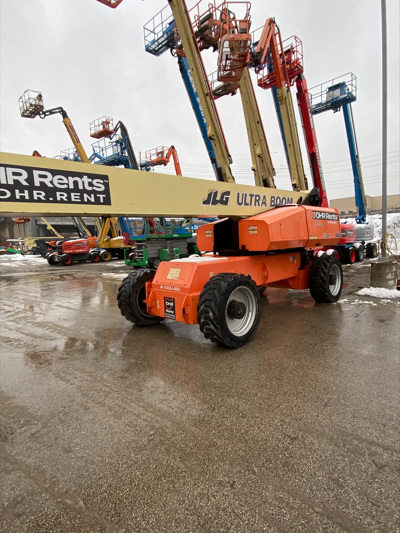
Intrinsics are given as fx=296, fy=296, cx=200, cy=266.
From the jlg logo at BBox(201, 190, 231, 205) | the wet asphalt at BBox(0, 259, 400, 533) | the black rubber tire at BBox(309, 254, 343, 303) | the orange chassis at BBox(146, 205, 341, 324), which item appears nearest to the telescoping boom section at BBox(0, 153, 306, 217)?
the jlg logo at BBox(201, 190, 231, 205)

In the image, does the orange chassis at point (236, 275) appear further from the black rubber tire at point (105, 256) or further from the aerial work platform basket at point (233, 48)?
the black rubber tire at point (105, 256)

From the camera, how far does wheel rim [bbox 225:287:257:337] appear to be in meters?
4.23

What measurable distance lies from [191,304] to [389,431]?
2.51 metres

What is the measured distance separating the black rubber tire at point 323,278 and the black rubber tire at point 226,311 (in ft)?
7.59

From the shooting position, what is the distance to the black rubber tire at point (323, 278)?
20.0 ft

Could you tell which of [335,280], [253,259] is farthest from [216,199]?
[335,280]

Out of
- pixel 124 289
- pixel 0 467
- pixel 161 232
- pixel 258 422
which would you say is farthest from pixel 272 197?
pixel 161 232

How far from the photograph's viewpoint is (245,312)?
4.29 meters

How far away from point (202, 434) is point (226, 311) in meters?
1.88

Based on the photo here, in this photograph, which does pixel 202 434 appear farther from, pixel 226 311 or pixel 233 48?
pixel 233 48

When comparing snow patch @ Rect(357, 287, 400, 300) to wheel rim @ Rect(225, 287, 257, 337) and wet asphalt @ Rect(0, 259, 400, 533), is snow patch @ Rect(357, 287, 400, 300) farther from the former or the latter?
wheel rim @ Rect(225, 287, 257, 337)

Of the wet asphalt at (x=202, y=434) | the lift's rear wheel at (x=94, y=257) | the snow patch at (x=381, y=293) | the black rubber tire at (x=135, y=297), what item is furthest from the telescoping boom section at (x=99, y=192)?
the lift's rear wheel at (x=94, y=257)

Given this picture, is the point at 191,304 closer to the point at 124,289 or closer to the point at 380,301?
the point at 124,289

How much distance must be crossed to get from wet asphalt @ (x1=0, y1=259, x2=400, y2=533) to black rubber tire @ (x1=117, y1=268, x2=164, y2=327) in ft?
1.74
